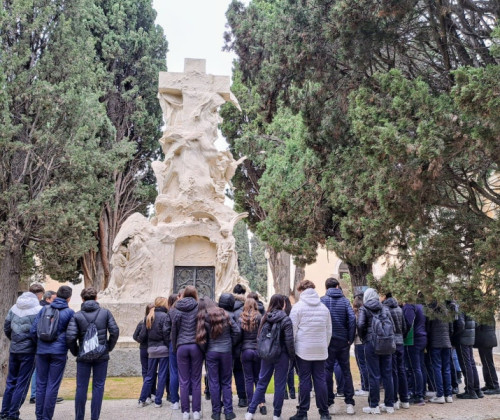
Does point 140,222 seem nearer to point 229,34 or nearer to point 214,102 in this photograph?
point 214,102

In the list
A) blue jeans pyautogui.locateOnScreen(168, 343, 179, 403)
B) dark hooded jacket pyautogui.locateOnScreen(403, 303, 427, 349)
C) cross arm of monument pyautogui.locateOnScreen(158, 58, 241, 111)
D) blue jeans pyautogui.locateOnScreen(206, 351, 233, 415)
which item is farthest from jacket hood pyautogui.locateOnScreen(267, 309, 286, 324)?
cross arm of monument pyautogui.locateOnScreen(158, 58, 241, 111)

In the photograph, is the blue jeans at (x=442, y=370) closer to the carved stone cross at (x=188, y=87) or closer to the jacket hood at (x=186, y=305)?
the jacket hood at (x=186, y=305)

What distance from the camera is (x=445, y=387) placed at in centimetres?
779

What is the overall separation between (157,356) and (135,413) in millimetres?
757

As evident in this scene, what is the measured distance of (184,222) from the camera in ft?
42.5

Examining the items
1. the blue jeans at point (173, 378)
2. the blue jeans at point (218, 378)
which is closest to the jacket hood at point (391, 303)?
the blue jeans at point (218, 378)

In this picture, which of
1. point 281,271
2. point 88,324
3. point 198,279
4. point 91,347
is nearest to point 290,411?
point 91,347

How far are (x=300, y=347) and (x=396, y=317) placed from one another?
5.30 ft

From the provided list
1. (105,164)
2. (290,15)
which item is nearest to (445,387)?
(290,15)

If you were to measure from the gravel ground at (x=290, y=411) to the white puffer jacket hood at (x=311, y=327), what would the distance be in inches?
38.5

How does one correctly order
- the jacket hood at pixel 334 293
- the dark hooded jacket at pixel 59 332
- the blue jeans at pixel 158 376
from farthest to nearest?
the blue jeans at pixel 158 376 → the jacket hood at pixel 334 293 → the dark hooded jacket at pixel 59 332

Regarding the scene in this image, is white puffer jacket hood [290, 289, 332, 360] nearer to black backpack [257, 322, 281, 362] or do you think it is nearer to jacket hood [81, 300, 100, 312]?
black backpack [257, 322, 281, 362]

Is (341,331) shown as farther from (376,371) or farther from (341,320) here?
(376,371)

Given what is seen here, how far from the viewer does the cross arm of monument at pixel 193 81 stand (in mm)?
14344
